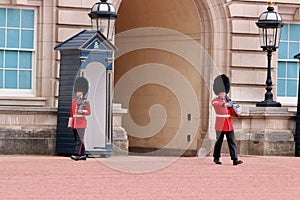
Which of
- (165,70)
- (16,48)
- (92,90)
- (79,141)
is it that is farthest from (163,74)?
(79,141)

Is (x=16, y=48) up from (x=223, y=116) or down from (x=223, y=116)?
up

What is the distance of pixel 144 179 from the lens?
14.1 metres

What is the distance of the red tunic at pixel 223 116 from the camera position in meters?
17.2

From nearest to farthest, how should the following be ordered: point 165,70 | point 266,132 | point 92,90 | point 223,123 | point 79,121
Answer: point 223,123
point 79,121
point 92,90
point 266,132
point 165,70

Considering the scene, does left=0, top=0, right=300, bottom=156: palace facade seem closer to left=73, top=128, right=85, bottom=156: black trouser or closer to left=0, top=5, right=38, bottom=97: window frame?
left=0, top=5, right=38, bottom=97: window frame

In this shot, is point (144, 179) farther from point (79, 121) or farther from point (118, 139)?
point (118, 139)

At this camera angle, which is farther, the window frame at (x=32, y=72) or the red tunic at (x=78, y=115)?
the window frame at (x=32, y=72)

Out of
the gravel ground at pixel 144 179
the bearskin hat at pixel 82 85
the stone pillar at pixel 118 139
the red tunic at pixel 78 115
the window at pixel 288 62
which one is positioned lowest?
the gravel ground at pixel 144 179

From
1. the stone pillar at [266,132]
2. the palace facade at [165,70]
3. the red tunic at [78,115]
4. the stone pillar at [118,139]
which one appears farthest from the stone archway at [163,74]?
the red tunic at [78,115]

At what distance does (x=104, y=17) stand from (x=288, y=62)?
16.2 feet

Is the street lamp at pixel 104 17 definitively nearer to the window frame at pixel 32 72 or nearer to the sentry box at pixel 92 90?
the sentry box at pixel 92 90

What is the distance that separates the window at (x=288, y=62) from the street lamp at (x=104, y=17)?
452cm

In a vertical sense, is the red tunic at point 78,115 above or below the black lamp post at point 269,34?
below

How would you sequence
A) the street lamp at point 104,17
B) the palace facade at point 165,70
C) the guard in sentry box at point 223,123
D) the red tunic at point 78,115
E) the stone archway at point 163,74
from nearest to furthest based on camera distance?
the guard in sentry box at point 223,123
the red tunic at point 78,115
the street lamp at point 104,17
the palace facade at point 165,70
the stone archway at point 163,74
